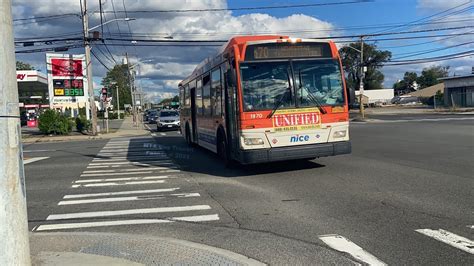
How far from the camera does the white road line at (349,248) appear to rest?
5059mm

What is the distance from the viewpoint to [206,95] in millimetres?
14727

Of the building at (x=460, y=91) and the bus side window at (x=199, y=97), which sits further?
the building at (x=460, y=91)

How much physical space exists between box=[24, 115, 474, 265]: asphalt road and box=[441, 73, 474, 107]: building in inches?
2296

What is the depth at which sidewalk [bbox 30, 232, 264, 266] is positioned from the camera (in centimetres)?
506

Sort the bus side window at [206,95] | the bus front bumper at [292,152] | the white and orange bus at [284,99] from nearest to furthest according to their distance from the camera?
the bus front bumper at [292,152], the white and orange bus at [284,99], the bus side window at [206,95]

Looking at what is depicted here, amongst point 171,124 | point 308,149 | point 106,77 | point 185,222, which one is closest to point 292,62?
point 308,149

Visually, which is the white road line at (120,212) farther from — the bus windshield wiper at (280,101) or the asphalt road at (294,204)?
the bus windshield wiper at (280,101)

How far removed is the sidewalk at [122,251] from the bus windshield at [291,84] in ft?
17.0

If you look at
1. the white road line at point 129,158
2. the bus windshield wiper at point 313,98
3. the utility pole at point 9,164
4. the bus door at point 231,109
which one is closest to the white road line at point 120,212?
the bus door at point 231,109

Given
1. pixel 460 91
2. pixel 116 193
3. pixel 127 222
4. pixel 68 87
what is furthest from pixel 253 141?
pixel 460 91

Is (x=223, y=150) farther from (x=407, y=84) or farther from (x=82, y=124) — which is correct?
(x=407, y=84)

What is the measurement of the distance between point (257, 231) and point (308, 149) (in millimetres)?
4670

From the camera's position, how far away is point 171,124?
1415 inches

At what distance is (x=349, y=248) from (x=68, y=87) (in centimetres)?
3904
